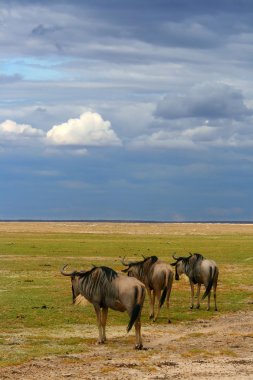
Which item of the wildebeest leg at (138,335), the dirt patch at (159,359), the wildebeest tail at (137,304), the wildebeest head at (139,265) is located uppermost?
the wildebeest head at (139,265)

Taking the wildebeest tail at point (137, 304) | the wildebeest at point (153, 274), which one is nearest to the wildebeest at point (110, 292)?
the wildebeest tail at point (137, 304)

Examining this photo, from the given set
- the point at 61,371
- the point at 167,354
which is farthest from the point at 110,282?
the point at 61,371

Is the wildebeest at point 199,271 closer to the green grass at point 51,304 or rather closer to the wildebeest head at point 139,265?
the green grass at point 51,304

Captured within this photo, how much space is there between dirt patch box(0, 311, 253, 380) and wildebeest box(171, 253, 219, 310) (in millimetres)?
4444

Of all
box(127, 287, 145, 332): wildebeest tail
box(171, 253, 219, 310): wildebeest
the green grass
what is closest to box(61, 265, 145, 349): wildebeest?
box(127, 287, 145, 332): wildebeest tail

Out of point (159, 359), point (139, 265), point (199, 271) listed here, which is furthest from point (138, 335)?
point (199, 271)

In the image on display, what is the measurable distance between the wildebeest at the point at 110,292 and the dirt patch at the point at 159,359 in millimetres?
680

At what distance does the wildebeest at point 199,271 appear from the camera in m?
26.1

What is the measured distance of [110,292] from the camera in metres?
18.7

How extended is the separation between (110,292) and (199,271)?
836 centimetres

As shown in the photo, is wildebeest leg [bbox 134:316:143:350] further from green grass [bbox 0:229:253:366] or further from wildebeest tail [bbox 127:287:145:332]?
green grass [bbox 0:229:253:366]

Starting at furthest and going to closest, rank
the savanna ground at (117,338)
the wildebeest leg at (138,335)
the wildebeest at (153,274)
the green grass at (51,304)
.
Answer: the wildebeest at (153,274) → the green grass at (51,304) → the wildebeest leg at (138,335) → the savanna ground at (117,338)

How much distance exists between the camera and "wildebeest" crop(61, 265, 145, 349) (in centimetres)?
1795

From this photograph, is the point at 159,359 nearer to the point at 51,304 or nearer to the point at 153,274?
the point at 153,274
